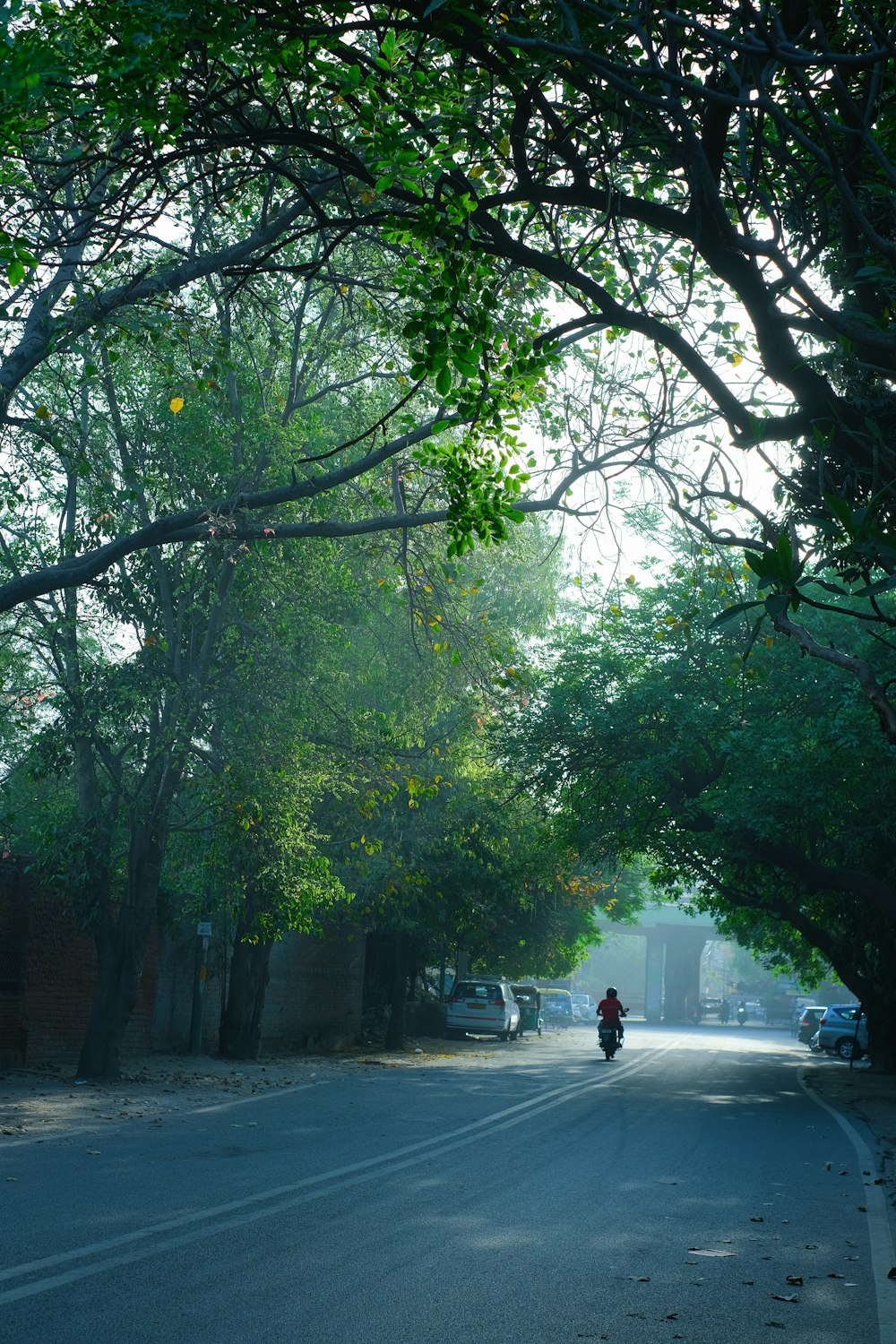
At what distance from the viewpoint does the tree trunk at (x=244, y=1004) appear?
24.0 meters

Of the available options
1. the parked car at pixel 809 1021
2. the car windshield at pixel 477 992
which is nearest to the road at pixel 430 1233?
the car windshield at pixel 477 992

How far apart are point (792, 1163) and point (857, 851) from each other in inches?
563

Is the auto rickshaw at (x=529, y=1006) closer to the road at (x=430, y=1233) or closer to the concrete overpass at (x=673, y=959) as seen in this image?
the road at (x=430, y=1233)

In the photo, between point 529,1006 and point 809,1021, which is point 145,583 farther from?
point 809,1021

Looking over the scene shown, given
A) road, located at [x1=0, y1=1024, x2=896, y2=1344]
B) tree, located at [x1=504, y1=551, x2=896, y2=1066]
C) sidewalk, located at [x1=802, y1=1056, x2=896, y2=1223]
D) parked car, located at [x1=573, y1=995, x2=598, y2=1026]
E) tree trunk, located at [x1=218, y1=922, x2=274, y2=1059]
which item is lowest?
parked car, located at [x1=573, y1=995, x2=598, y2=1026]

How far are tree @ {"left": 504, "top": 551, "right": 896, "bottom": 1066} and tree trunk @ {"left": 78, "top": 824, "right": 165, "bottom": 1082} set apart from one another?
8.64 metres

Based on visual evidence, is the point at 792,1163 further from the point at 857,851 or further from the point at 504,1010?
the point at 504,1010

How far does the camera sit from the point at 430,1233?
7.84m

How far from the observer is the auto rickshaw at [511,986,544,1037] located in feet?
155

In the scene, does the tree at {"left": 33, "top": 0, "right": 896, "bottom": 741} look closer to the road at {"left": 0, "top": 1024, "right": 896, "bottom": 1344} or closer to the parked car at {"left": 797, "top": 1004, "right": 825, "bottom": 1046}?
the road at {"left": 0, "top": 1024, "right": 896, "bottom": 1344}

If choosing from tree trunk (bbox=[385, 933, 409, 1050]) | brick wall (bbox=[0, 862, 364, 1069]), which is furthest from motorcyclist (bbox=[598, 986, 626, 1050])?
brick wall (bbox=[0, 862, 364, 1069])

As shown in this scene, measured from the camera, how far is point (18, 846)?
35.7 metres

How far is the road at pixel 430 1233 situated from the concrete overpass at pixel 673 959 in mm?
78694

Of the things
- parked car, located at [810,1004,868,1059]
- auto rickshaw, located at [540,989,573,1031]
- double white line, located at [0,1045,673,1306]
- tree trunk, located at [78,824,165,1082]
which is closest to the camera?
double white line, located at [0,1045,673,1306]
